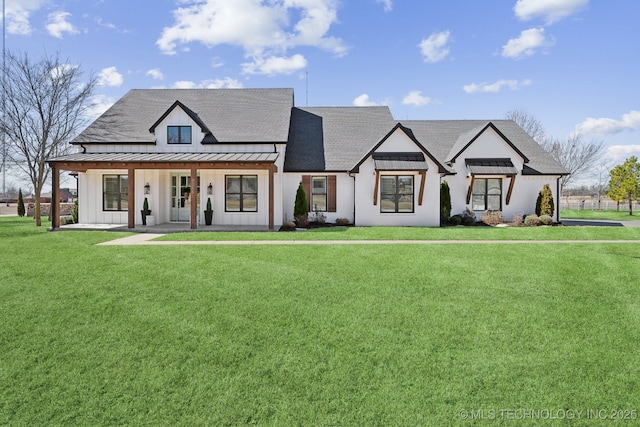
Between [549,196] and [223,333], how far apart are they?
20.4 meters

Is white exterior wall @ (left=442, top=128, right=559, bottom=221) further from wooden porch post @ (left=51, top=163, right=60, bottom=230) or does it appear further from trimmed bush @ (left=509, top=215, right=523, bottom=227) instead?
wooden porch post @ (left=51, top=163, right=60, bottom=230)

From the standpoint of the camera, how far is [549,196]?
19.7 meters

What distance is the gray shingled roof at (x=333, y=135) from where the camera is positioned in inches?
792

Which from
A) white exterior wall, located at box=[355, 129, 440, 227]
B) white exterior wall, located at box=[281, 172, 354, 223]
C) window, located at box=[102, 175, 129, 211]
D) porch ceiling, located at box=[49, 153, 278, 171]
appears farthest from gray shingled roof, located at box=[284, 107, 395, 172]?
window, located at box=[102, 175, 129, 211]

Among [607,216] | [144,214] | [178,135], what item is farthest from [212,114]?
[607,216]

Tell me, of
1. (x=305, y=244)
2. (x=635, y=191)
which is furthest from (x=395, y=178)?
(x=635, y=191)

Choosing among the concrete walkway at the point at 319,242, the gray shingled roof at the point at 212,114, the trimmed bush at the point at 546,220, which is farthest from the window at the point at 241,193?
the trimmed bush at the point at 546,220

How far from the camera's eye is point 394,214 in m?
19.0

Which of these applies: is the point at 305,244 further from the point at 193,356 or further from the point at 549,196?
the point at 549,196

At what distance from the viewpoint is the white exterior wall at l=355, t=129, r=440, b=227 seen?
18875mm

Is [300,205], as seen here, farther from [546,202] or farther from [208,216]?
[546,202]

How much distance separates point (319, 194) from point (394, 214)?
4257 millimetres

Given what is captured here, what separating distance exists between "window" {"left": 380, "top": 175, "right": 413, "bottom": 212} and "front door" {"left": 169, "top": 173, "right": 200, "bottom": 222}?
10.6 meters

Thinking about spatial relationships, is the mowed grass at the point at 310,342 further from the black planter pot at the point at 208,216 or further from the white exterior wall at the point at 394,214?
the white exterior wall at the point at 394,214
